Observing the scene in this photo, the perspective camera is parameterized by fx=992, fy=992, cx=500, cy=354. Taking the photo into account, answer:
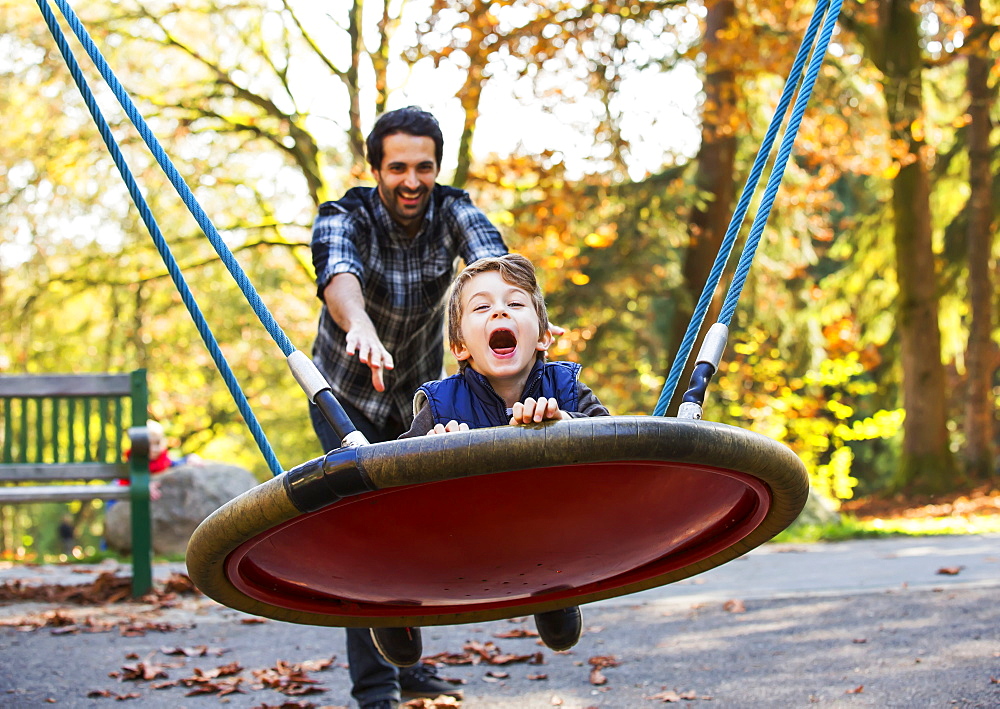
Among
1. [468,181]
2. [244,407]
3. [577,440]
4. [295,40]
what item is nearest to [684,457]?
[577,440]

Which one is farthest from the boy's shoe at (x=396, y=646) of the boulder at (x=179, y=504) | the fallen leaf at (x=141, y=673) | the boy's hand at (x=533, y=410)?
the boulder at (x=179, y=504)

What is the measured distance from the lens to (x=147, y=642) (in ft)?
14.6

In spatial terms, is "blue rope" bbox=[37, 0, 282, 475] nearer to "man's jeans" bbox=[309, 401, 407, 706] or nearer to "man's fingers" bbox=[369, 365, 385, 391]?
"man's fingers" bbox=[369, 365, 385, 391]

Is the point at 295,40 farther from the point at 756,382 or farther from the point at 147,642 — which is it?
the point at 147,642

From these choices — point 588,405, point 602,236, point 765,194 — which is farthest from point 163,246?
point 602,236

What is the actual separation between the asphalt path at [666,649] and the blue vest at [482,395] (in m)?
1.28

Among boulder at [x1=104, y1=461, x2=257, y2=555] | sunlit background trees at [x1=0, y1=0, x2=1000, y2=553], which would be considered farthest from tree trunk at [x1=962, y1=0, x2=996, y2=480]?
boulder at [x1=104, y1=461, x2=257, y2=555]

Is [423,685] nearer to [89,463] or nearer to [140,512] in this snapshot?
[140,512]

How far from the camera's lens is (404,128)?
2.97m

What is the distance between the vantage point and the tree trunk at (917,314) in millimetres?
12703

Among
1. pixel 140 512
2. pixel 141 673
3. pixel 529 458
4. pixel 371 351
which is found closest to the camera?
pixel 529 458

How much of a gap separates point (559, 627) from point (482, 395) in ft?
2.37

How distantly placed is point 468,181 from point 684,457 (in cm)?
1200

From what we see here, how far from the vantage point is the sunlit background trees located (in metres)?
11.8
